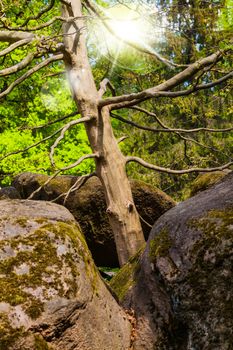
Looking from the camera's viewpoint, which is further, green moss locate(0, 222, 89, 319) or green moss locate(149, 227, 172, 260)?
green moss locate(149, 227, 172, 260)

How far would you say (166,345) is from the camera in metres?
4.15

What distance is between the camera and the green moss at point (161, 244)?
4.30 meters

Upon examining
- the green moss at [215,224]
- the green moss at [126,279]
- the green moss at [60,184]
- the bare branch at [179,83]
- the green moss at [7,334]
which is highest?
the bare branch at [179,83]

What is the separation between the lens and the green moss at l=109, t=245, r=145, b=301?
4988 millimetres

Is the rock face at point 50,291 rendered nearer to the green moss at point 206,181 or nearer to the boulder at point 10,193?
the green moss at point 206,181

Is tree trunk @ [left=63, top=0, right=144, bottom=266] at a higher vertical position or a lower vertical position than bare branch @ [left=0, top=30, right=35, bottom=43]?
lower

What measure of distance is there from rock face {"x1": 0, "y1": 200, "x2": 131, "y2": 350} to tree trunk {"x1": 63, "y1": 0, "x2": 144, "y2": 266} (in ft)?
12.1

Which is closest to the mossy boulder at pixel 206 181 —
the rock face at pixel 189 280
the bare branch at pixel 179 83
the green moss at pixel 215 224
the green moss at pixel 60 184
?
the bare branch at pixel 179 83

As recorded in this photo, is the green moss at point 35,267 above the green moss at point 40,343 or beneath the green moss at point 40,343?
above

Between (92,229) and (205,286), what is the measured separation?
7231 millimetres

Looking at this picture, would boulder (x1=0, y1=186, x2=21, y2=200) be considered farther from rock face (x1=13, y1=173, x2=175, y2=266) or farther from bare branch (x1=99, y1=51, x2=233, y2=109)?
bare branch (x1=99, y1=51, x2=233, y2=109)

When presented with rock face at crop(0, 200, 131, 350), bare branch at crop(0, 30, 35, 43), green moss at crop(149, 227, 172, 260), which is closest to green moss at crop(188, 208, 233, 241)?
green moss at crop(149, 227, 172, 260)

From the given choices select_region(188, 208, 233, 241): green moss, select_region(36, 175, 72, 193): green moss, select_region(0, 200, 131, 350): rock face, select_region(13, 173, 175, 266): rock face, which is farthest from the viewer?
select_region(36, 175, 72, 193): green moss

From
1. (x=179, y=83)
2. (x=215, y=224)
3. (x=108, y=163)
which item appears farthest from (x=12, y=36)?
(x=215, y=224)
